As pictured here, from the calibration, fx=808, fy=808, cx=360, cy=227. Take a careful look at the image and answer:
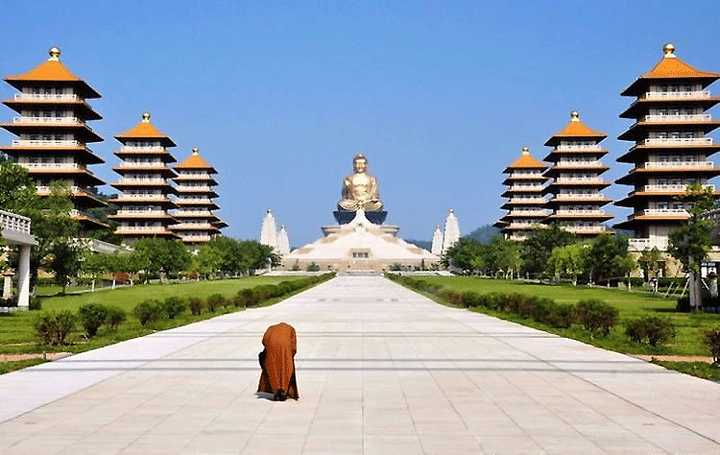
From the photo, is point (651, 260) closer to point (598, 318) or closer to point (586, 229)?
point (586, 229)

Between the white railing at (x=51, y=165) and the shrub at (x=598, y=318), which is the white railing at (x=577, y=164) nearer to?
the white railing at (x=51, y=165)

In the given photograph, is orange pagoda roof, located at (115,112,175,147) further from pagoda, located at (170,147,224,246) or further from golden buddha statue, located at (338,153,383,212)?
golden buddha statue, located at (338,153,383,212)

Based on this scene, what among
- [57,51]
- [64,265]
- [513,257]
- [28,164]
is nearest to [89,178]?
[28,164]

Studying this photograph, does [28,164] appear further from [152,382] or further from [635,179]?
[152,382]

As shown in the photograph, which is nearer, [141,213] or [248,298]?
[248,298]

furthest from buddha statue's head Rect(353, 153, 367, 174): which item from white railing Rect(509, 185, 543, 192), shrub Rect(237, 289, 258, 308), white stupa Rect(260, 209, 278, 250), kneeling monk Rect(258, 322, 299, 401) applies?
kneeling monk Rect(258, 322, 299, 401)

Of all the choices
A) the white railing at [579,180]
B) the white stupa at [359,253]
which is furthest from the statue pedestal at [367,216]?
the white railing at [579,180]

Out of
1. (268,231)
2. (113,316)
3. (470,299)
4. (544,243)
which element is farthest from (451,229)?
A: (113,316)

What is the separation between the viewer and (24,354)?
60.3 feet

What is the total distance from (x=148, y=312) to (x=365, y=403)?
55.3 ft

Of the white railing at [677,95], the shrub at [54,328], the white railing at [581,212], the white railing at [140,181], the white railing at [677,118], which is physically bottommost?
the shrub at [54,328]

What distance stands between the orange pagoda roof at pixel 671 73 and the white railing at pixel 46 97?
54495mm

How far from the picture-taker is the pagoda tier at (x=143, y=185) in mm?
94938

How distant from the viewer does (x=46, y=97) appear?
254 feet
